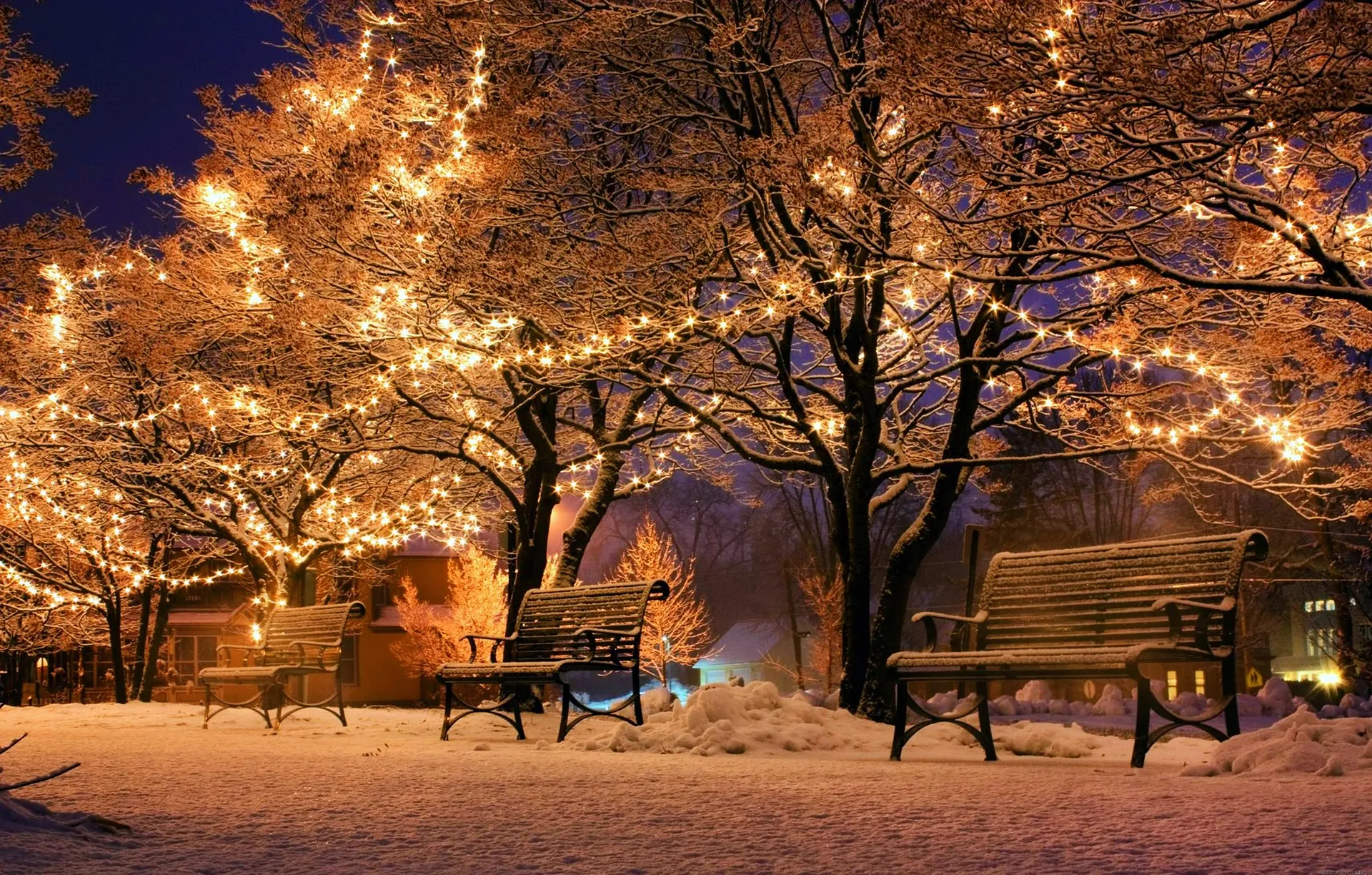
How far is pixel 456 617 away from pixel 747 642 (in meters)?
20.2

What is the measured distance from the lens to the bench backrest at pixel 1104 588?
6.47m

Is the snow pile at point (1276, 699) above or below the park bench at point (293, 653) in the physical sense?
below

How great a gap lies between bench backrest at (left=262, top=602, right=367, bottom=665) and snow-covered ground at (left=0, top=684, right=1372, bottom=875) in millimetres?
2943

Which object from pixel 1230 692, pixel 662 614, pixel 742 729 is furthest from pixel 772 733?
pixel 662 614

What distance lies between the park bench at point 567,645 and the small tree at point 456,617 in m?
20.0

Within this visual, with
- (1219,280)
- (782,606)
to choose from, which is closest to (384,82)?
(1219,280)

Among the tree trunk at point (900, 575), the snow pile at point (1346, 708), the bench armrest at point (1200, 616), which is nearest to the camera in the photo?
the bench armrest at point (1200, 616)

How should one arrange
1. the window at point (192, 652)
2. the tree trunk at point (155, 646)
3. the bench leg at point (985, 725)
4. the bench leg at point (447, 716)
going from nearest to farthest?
the bench leg at point (985, 725) < the bench leg at point (447, 716) < the tree trunk at point (155, 646) < the window at point (192, 652)

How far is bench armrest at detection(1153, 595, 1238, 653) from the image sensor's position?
6.14 m

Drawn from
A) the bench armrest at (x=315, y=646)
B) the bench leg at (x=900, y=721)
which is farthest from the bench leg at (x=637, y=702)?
the bench armrest at (x=315, y=646)

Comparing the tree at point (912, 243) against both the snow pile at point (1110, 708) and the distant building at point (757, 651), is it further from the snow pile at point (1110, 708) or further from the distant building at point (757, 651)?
the distant building at point (757, 651)

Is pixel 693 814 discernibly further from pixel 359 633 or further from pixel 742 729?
pixel 359 633

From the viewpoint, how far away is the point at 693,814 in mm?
4574

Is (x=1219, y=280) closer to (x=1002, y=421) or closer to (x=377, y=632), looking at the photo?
(x=1002, y=421)
